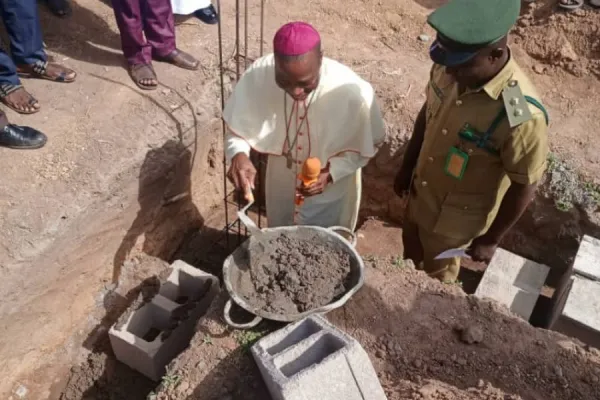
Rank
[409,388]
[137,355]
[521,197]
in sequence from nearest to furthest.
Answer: [409,388] < [521,197] < [137,355]

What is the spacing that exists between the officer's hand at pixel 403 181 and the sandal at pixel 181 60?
7.52 feet

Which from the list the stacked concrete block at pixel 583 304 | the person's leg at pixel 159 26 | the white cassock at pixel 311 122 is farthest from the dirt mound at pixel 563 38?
the person's leg at pixel 159 26

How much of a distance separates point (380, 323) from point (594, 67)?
4.43 metres

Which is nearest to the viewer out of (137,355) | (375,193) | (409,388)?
(409,388)

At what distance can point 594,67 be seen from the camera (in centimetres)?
591

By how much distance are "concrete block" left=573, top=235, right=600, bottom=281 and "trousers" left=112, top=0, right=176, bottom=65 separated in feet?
13.0

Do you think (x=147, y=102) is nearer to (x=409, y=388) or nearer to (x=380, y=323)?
(x=380, y=323)

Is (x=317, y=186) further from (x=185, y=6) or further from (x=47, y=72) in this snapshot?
(x=185, y=6)

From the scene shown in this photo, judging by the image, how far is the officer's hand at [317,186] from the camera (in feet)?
11.0

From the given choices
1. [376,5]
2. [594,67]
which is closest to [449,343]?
[594,67]

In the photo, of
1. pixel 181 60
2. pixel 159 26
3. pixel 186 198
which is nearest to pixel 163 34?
pixel 159 26

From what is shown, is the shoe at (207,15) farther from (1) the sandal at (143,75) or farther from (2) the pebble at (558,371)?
(2) the pebble at (558,371)

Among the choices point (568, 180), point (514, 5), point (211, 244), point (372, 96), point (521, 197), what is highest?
point (514, 5)

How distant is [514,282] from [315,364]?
2.74 m
